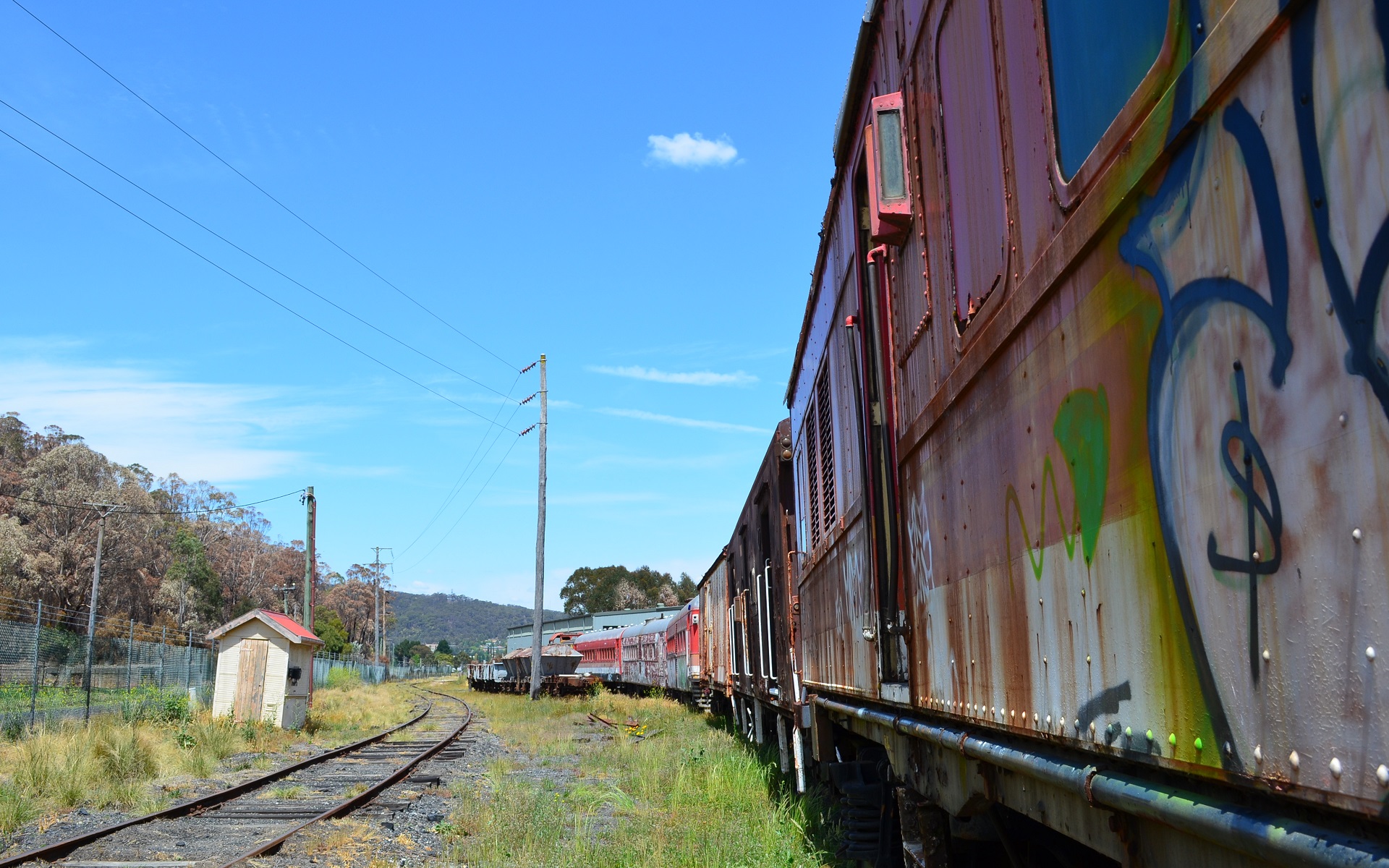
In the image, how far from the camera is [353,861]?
356 inches

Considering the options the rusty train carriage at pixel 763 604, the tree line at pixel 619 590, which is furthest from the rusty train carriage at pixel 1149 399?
the tree line at pixel 619 590

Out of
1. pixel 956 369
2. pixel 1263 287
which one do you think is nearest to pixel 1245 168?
pixel 1263 287

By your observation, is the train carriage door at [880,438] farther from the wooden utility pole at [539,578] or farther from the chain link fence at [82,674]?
the wooden utility pole at [539,578]

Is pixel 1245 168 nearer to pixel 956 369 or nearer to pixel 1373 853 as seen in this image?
pixel 1373 853

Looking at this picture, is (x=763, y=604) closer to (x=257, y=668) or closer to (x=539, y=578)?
(x=257, y=668)

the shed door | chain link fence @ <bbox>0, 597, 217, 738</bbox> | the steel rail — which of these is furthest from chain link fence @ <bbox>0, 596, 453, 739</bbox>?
the steel rail

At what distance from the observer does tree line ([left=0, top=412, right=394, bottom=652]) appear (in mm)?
51969

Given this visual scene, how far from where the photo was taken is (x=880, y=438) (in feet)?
15.3

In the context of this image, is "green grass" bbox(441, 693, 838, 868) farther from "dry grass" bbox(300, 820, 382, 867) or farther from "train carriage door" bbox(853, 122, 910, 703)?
"train carriage door" bbox(853, 122, 910, 703)

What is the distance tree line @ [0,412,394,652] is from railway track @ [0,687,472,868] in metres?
40.6

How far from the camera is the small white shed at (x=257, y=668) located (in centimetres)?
2202

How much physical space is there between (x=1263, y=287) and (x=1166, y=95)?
0.42m

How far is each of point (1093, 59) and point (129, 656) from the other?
78.3ft

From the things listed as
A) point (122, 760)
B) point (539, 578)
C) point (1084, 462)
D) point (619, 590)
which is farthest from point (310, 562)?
point (619, 590)
